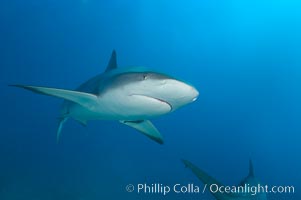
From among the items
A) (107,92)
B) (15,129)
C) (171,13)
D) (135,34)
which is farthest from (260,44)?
(107,92)

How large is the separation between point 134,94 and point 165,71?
14988mm

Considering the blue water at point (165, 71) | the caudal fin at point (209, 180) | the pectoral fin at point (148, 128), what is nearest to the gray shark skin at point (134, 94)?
the pectoral fin at point (148, 128)

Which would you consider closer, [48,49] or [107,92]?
[107,92]

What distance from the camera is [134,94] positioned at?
265 cm

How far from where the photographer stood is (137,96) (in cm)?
264

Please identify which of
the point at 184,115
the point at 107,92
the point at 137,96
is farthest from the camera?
the point at 184,115

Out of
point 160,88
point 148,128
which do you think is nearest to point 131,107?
point 160,88

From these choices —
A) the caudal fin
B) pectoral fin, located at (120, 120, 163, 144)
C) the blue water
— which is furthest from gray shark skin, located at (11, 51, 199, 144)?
the blue water

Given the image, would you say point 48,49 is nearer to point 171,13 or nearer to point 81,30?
point 81,30

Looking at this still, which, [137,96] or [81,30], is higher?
[81,30]

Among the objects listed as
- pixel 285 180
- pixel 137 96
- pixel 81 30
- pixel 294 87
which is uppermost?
pixel 81 30

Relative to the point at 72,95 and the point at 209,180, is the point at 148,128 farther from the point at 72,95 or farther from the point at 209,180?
the point at 72,95

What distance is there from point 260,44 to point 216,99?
5.63 m

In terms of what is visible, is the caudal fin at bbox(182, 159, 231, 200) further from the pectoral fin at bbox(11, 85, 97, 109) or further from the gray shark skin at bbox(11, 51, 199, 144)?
the pectoral fin at bbox(11, 85, 97, 109)
